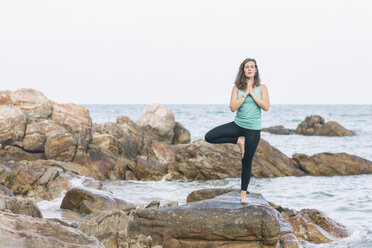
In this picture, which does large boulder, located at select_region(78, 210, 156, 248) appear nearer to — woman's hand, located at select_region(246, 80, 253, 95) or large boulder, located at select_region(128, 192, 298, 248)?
large boulder, located at select_region(128, 192, 298, 248)

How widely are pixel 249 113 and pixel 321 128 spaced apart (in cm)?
3840

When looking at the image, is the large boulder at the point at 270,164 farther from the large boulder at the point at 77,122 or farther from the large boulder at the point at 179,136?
the large boulder at the point at 179,136

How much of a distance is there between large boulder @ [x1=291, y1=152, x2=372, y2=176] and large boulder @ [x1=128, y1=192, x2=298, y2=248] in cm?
1271

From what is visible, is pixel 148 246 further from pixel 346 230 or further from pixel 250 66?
pixel 346 230

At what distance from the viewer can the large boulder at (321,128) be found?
4206 cm

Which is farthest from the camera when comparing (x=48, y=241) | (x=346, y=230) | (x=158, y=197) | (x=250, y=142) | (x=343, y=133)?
(x=343, y=133)

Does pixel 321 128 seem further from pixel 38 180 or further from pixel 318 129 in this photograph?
pixel 38 180

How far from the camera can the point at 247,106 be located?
7.20m

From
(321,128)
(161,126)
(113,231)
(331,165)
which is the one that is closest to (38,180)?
(113,231)

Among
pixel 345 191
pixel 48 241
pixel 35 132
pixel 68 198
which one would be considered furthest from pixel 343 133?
pixel 48 241

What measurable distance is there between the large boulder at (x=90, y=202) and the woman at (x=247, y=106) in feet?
13.5

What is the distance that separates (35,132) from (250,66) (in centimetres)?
1290

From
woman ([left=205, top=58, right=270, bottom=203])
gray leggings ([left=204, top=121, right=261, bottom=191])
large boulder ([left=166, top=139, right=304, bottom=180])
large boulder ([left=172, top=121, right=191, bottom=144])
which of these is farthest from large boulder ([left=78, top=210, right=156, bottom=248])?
large boulder ([left=172, top=121, right=191, bottom=144])

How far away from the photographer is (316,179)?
59.7 feet
